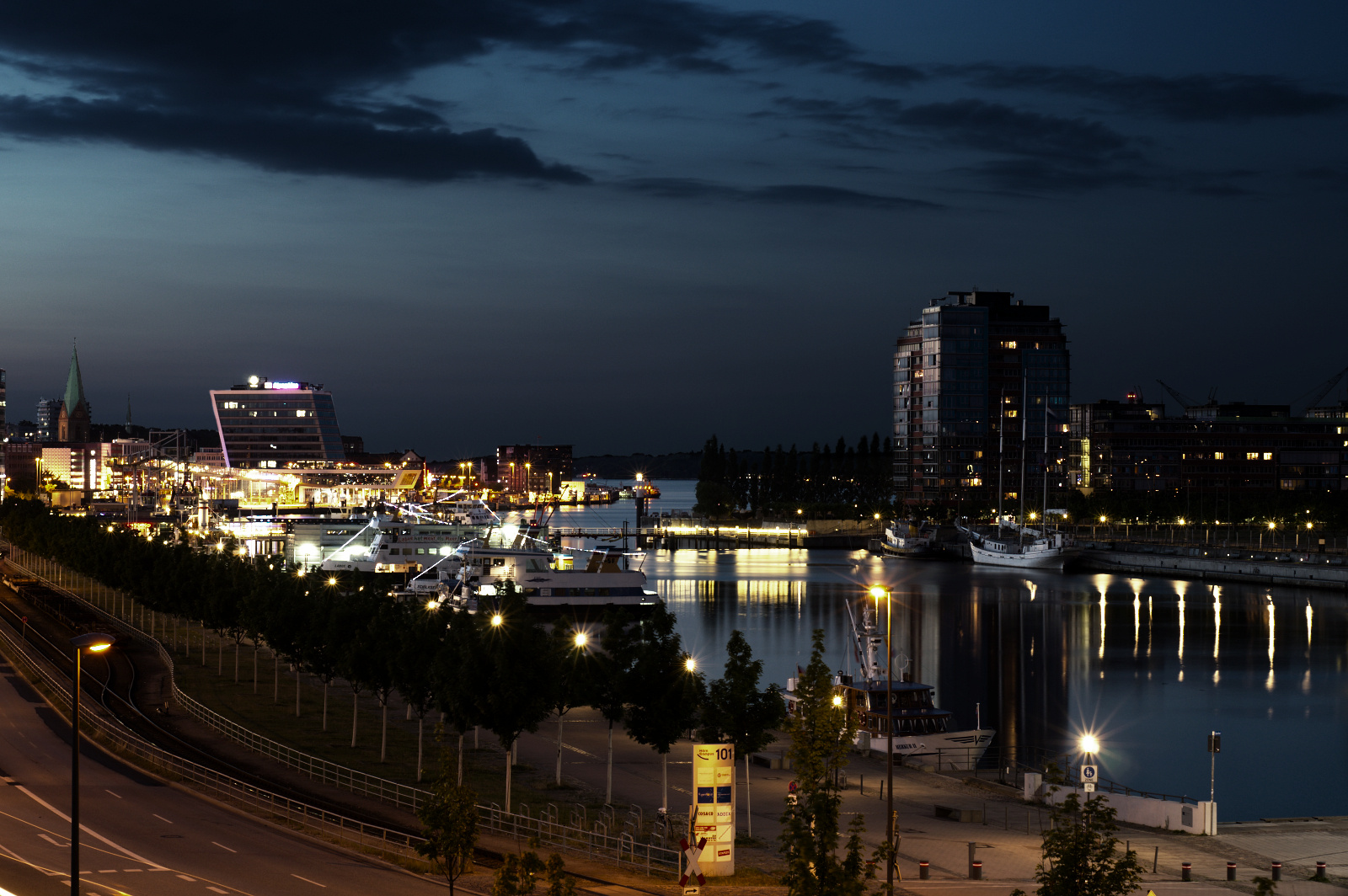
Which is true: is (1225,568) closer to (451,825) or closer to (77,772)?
(451,825)

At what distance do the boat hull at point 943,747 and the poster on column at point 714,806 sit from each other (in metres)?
21.4

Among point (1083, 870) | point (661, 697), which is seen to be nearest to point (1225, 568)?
point (661, 697)

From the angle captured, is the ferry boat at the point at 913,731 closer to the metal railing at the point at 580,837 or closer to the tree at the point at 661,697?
the tree at the point at 661,697

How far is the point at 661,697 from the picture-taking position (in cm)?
3744

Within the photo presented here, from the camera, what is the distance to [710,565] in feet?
577

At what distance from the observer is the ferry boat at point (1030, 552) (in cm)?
17200

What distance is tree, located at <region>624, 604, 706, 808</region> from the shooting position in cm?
3728

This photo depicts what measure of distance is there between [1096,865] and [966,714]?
4525 centimetres

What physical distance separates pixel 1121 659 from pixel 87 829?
6775 centimetres

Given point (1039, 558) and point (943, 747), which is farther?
point (1039, 558)

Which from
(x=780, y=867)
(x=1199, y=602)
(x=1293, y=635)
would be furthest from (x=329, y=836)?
(x=1199, y=602)

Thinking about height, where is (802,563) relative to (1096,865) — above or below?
below

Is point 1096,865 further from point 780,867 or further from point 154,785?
point 154,785

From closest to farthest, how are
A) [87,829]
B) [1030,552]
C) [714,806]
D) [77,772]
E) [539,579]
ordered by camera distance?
[77,772], [714,806], [87,829], [539,579], [1030,552]
